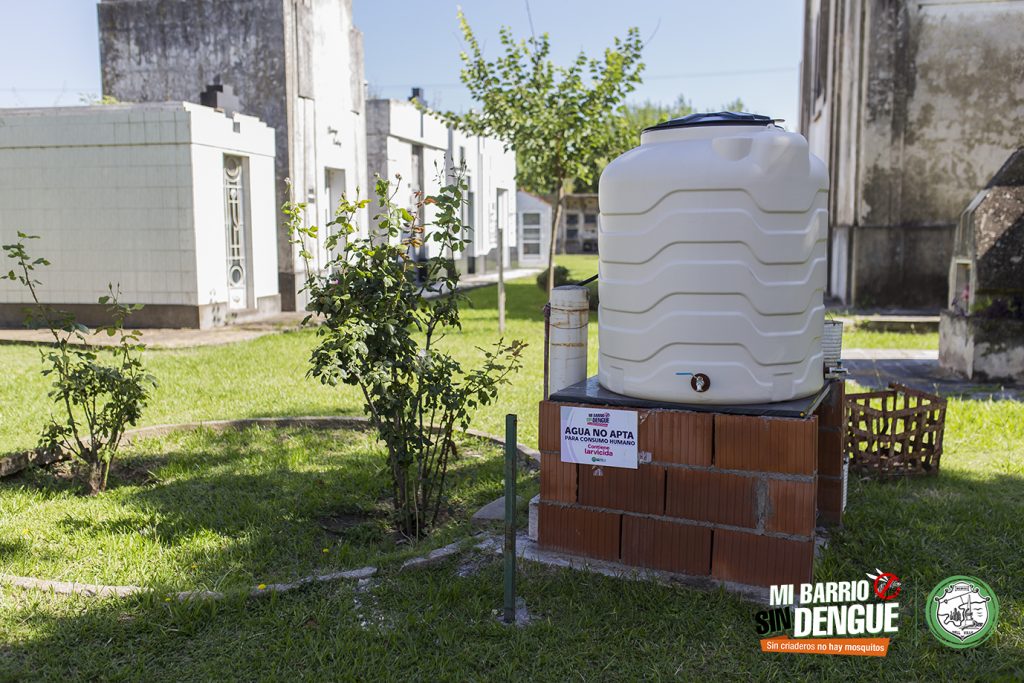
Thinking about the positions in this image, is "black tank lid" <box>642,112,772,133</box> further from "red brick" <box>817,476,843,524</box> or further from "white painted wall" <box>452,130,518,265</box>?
"white painted wall" <box>452,130,518,265</box>

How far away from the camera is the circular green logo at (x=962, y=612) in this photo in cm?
336

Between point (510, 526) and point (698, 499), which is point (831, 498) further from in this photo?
point (510, 526)

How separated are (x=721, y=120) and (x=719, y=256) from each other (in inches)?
22.2

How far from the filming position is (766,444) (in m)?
3.62

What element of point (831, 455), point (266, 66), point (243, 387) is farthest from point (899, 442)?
point (266, 66)

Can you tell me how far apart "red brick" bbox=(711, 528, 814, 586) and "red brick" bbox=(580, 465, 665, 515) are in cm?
30

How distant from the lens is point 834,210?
18.3 meters

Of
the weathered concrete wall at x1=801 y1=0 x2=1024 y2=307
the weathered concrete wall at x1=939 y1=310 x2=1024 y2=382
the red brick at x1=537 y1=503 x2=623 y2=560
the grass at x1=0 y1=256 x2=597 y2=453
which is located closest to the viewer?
the red brick at x1=537 y1=503 x2=623 y2=560

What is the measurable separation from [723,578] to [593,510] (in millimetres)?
621

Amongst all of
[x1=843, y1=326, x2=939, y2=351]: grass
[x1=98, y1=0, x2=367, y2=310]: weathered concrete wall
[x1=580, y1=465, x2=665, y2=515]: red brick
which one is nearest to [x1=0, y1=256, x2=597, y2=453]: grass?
[x1=580, y1=465, x2=665, y2=515]: red brick

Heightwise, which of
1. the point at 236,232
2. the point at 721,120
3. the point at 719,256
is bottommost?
the point at 719,256

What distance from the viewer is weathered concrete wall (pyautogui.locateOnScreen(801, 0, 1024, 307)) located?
49.3 feet

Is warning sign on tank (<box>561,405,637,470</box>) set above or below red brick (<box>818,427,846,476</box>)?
above

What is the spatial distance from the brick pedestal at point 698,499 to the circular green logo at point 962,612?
501 mm
